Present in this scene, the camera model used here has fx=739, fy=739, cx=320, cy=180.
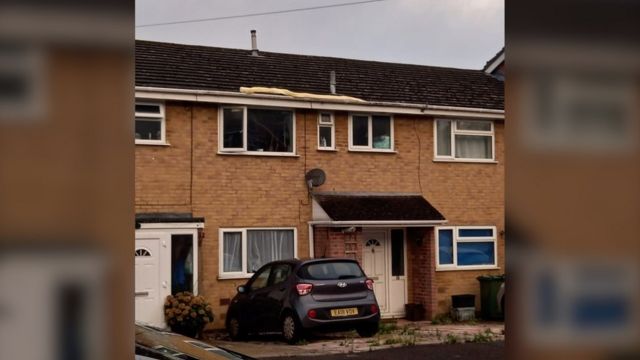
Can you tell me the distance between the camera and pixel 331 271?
39.0 ft

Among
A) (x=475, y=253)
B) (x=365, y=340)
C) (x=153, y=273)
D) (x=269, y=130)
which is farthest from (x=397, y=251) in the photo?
(x=153, y=273)

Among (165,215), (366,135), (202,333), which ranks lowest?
(202,333)

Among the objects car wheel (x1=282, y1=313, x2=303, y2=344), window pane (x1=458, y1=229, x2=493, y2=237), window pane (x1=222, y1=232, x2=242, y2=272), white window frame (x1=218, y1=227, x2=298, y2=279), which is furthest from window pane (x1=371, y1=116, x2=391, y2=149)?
car wheel (x1=282, y1=313, x2=303, y2=344)

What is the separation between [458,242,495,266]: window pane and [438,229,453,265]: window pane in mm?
263

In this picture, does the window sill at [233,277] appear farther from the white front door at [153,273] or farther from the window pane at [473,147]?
the window pane at [473,147]

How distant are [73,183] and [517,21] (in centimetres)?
95

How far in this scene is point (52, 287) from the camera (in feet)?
3.89

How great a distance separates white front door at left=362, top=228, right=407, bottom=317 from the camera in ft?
51.7

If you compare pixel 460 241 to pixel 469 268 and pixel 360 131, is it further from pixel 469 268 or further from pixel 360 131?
pixel 360 131

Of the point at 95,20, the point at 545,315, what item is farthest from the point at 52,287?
the point at 545,315

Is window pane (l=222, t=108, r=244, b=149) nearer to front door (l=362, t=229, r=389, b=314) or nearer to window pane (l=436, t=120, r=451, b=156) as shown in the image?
front door (l=362, t=229, r=389, b=314)

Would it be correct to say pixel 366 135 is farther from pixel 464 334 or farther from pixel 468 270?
pixel 464 334

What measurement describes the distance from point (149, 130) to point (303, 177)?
10.6 feet

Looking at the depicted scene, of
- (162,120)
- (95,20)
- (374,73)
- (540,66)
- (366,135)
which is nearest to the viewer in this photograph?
(95,20)
